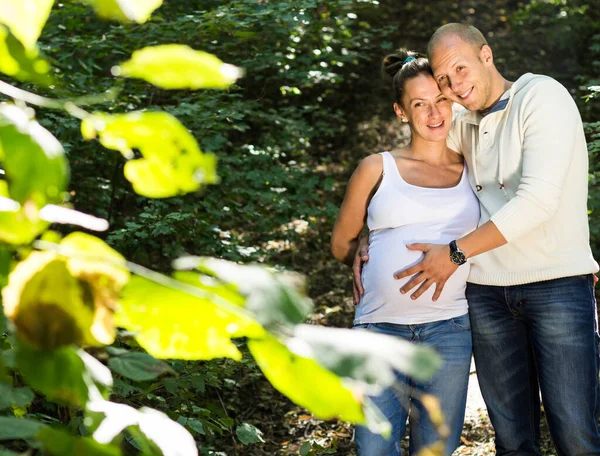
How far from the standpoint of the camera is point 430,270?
2.35m

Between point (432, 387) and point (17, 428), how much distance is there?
2060mm

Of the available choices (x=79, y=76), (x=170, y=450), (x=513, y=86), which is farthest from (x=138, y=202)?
(x=170, y=450)

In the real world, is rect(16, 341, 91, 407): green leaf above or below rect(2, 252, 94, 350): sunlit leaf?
below

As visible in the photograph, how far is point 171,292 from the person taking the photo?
48 centimetres

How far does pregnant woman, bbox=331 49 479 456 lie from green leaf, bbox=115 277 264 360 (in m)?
2.01

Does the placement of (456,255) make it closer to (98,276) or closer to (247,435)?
(247,435)

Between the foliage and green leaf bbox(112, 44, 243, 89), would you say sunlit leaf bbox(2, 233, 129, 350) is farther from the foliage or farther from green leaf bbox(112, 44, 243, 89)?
green leaf bbox(112, 44, 243, 89)

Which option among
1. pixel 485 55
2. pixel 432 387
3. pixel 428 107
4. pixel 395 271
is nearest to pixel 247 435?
pixel 432 387

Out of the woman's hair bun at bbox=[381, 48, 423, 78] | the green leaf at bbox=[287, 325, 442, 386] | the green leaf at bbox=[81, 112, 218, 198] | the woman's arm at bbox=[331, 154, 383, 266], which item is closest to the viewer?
the green leaf at bbox=[287, 325, 442, 386]

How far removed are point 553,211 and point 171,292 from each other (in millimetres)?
2046

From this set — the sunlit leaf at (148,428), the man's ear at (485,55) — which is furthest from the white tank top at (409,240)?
the sunlit leaf at (148,428)

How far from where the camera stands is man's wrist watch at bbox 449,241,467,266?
90.0 inches

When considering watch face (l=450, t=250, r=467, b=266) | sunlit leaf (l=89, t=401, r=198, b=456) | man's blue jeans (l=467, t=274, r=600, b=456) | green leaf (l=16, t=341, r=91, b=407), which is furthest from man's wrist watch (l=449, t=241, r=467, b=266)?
green leaf (l=16, t=341, r=91, b=407)

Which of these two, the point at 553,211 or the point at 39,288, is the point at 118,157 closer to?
the point at 553,211
